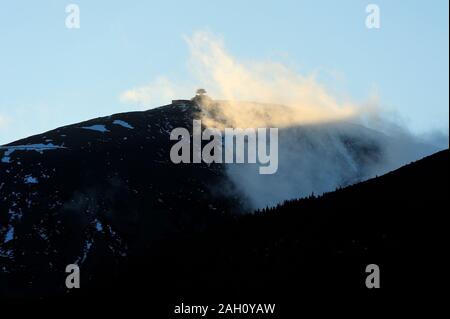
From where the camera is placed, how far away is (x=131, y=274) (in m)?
99.7

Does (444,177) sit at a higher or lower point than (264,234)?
higher

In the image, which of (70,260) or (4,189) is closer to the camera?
(70,260)

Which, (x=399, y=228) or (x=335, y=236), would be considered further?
(x=335, y=236)

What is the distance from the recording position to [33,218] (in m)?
187
